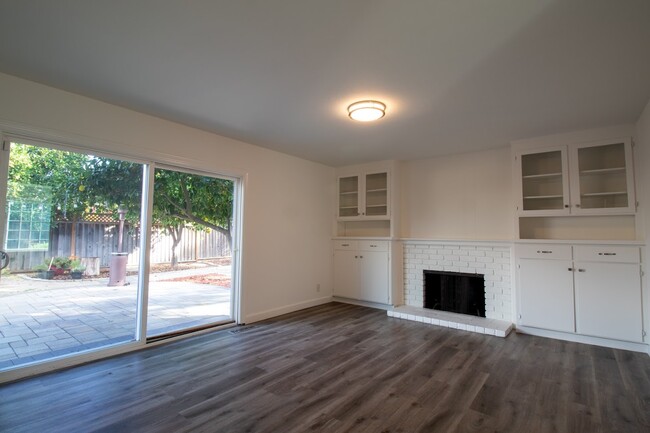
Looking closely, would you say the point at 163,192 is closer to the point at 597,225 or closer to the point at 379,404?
the point at 379,404

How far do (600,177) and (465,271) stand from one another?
1.92 metres

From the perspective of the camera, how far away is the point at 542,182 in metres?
4.08

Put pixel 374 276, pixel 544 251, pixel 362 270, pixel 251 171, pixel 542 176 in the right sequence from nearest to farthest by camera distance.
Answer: pixel 544 251
pixel 542 176
pixel 251 171
pixel 374 276
pixel 362 270

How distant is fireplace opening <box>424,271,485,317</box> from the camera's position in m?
4.54

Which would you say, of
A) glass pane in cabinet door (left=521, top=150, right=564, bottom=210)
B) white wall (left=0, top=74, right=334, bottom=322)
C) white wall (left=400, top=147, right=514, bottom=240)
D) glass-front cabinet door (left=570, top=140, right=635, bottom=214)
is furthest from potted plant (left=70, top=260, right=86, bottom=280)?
glass-front cabinet door (left=570, top=140, right=635, bottom=214)

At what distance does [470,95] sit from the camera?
2814 mm

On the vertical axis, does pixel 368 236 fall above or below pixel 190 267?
above

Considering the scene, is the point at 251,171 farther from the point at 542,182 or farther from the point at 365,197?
the point at 542,182

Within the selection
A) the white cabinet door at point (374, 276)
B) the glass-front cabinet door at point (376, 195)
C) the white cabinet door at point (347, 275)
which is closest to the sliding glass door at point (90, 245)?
the white cabinet door at point (347, 275)

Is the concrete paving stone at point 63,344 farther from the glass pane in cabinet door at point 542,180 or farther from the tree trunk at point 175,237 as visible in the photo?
the glass pane in cabinet door at point 542,180

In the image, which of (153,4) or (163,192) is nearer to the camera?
(153,4)

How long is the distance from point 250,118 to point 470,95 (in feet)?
7.07

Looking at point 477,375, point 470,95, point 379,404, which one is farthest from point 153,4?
point 477,375

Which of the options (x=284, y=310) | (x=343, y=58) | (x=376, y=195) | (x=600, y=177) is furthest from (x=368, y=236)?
(x=343, y=58)
